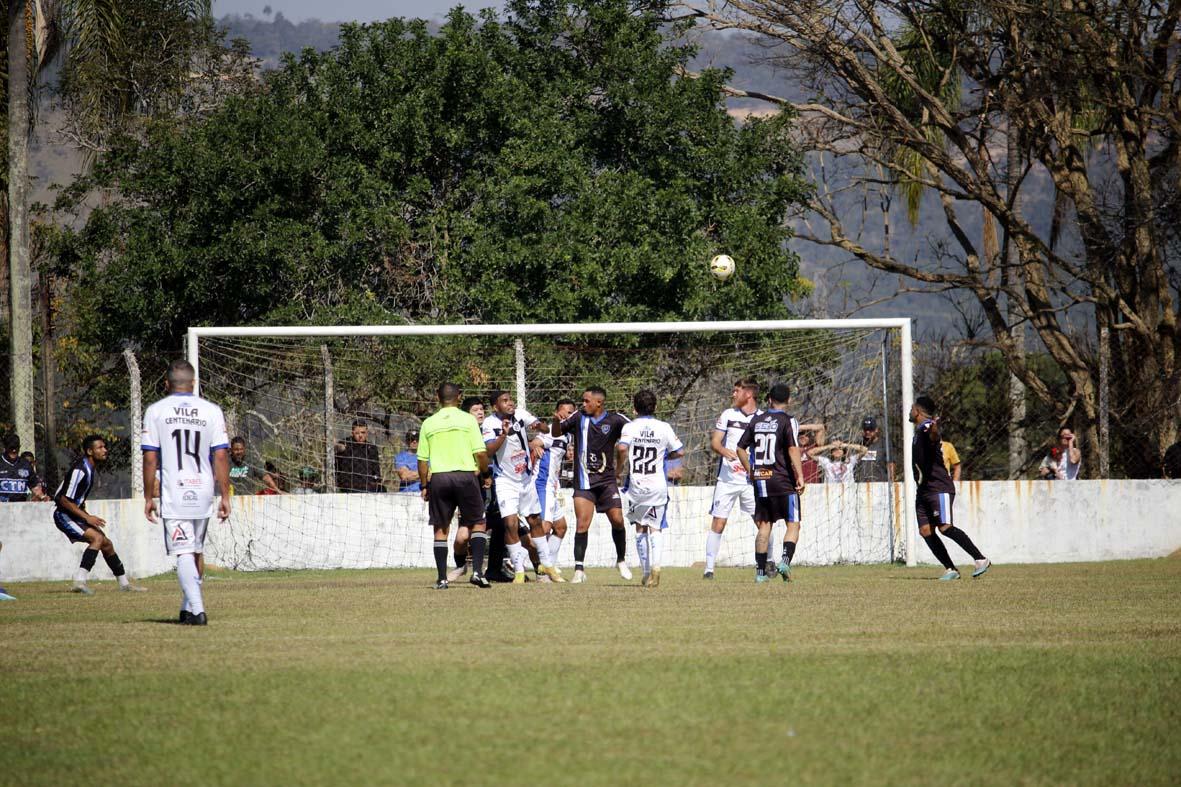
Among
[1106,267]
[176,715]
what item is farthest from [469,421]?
[1106,267]

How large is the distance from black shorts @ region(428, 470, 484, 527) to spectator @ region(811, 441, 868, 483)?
305 inches

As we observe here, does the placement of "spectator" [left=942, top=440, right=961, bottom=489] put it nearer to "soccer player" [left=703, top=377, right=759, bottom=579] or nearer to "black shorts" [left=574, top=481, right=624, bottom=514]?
"soccer player" [left=703, top=377, right=759, bottom=579]

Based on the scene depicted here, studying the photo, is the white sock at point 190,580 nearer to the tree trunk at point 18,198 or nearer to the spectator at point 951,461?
the spectator at point 951,461

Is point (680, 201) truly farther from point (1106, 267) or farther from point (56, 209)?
point (56, 209)

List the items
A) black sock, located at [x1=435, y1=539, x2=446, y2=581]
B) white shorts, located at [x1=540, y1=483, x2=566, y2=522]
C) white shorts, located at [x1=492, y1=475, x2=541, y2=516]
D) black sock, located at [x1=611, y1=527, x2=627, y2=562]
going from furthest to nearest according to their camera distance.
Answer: white shorts, located at [x1=540, y1=483, x2=566, y2=522] < black sock, located at [x1=611, y1=527, x2=627, y2=562] < white shorts, located at [x1=492, y1=475, x2=541, y2=516] < black sock, located at [x1=435, y1=539, x2=446, y2=581]

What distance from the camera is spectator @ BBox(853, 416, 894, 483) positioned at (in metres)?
20.3

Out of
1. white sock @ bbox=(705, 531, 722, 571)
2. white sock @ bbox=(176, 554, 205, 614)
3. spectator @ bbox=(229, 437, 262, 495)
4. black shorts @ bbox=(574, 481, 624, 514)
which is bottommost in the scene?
white sock @ bbox=(705, 531, 722, 571)

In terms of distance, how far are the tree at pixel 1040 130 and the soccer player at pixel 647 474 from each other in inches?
422

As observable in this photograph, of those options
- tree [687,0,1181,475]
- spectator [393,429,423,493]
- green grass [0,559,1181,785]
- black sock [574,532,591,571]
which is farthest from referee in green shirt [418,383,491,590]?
tree [687,0,1181,475]

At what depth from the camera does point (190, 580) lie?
1038 centimetres

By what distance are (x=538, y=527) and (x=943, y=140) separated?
→ 61.2 ft

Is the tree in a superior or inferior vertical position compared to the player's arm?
superior

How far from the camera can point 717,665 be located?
25.1 feet

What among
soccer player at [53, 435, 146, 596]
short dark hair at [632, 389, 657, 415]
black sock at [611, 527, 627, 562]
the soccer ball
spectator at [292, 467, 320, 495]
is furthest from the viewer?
the soccer ball
